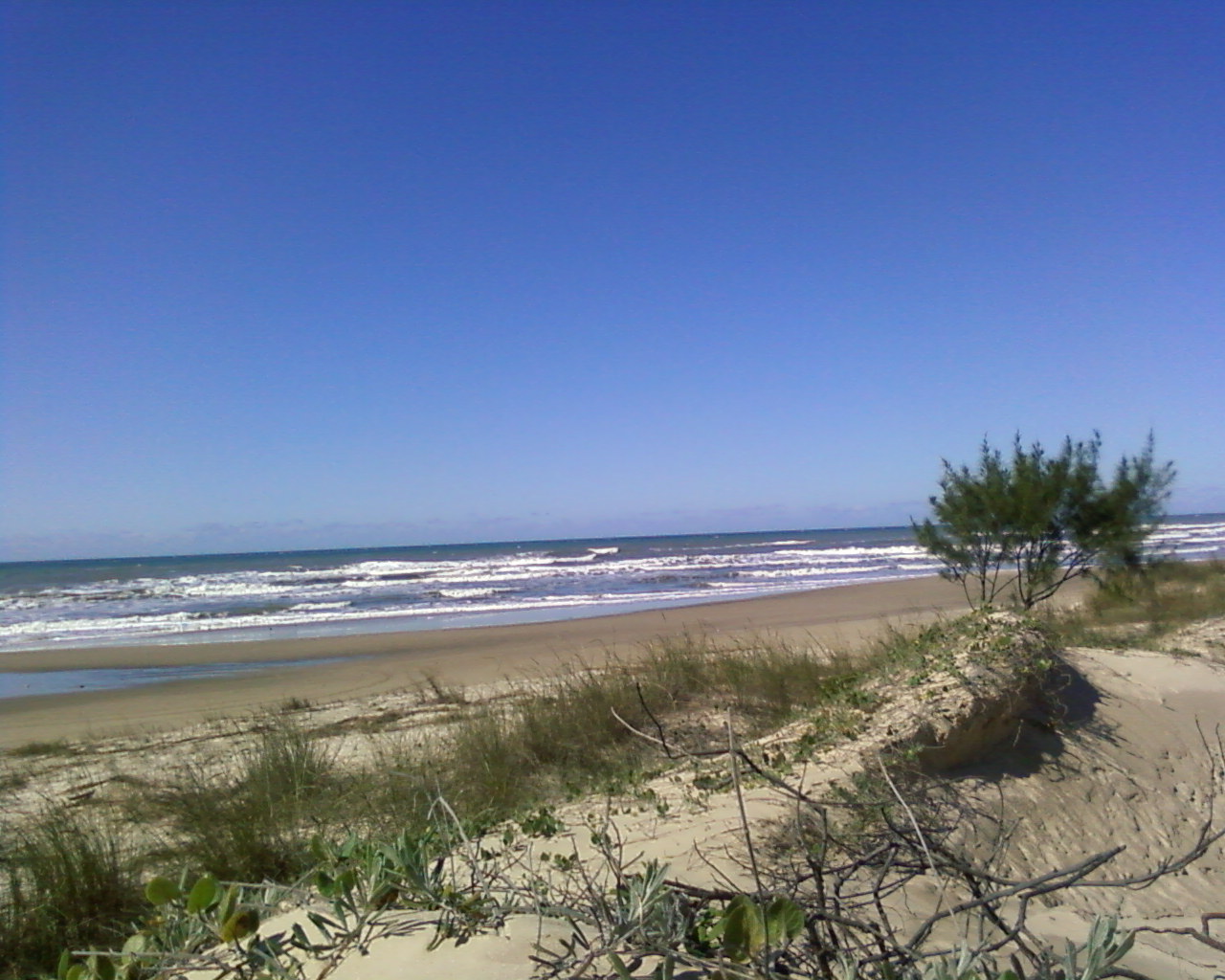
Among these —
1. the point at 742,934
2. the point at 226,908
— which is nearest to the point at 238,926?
the point at 226,908

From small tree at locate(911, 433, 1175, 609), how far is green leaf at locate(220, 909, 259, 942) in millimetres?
12209

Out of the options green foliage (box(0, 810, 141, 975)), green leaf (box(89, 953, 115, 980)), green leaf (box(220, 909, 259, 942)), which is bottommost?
green foliage (box(0, 810, 141, 975))

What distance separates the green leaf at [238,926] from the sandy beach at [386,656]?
844cm

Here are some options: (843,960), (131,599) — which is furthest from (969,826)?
(131,599)

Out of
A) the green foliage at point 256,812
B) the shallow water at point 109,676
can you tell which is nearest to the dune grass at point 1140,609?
the green foliage at point 256,812

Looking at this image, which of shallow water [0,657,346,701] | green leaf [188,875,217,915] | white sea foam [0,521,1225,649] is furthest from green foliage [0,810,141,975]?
white sea foam [0,521,1225,649]

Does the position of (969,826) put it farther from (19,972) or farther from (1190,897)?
(19,972)

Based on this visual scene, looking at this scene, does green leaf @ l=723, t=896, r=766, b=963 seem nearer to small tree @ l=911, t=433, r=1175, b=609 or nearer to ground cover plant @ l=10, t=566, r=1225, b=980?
ground cover plant @ l=10, t=566, r=1225, b=980

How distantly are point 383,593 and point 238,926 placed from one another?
109ft

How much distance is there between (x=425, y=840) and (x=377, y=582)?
128 feet

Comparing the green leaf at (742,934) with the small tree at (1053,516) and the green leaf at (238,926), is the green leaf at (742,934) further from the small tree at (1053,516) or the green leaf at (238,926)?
the small tree at (1053,516)

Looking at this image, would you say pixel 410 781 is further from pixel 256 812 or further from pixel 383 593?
pixel 383 593

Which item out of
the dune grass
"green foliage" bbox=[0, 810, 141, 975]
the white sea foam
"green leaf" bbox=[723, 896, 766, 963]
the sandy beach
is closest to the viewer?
"green leaf" bbox=[723, 896, 766, 963]

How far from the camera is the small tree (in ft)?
43.5
